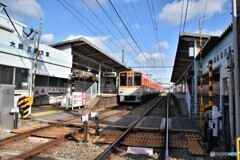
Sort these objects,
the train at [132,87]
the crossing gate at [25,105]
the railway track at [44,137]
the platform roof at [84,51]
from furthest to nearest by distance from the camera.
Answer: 1. the train at [132,87]
2. the platform roof at [84,51]
3. the crossing gate at [25,105]
4. the railway track at [44,137]

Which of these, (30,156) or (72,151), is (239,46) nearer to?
(72,151)

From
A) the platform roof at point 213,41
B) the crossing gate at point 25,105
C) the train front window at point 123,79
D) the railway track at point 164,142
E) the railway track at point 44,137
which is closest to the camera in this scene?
the railway track at point 44,137

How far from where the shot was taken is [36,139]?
6.30 meters

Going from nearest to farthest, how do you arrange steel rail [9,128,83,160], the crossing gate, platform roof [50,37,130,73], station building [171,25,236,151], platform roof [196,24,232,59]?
steel rail [9,128,83,160] < station building [171,25,236,151] < platform roof [196,24,232,59] < the crossing gate < platform roof [50,37,130,73]

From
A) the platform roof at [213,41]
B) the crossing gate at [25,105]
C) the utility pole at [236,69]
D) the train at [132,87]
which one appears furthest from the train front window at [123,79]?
the utility pole at [236,69]

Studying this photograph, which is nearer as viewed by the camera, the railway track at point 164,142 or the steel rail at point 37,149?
the steel rail at point 37,149

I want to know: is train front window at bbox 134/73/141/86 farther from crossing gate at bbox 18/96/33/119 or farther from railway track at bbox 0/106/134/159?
railway track at bbox 0/106/134/159

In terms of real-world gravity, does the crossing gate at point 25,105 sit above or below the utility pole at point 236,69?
below

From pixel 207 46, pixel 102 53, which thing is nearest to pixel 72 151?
pixel 207 46

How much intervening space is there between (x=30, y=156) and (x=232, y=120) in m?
4.15

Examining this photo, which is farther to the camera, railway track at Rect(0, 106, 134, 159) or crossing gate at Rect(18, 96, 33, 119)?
crossing gate at Rect(18, 96, 33, 119)

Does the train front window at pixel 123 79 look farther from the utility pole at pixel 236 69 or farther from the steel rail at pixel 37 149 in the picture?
the utility pole at pixel 236 69

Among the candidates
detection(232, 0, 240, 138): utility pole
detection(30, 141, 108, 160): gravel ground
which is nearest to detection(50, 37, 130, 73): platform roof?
detection(30, 141, 108, 160): gravel ground

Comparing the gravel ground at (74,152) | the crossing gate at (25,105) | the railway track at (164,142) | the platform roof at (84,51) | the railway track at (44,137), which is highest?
the platform roof at (84,51)
